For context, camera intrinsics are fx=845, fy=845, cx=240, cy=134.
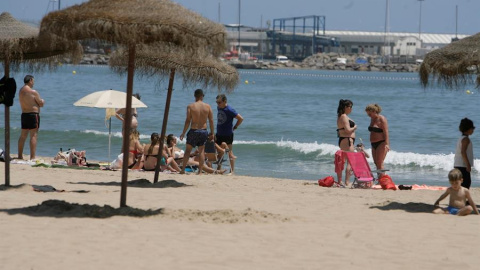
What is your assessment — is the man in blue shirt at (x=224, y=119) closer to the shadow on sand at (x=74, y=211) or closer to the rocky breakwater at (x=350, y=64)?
the shadow on sand at (x=74, y=211)

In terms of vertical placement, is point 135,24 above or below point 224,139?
above

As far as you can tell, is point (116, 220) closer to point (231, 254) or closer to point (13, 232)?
point (13, 232)

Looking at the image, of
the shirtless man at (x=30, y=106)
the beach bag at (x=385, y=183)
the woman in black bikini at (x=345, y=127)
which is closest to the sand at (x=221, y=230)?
the beach bag at (x=385, y=183)

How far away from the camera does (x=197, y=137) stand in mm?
12734

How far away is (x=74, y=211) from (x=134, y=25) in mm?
1909

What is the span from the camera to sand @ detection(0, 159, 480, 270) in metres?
6.39

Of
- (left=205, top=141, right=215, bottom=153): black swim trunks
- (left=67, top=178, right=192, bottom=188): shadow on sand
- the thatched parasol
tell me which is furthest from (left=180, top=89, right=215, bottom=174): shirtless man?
the thatched parasol

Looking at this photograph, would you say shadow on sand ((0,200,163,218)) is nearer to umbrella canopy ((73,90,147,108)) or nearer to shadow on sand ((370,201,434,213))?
shadow on sand ((370,201,434,213))

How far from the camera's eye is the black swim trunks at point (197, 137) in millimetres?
12703

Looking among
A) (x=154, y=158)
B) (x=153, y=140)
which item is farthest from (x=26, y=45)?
(x=154, y=158)

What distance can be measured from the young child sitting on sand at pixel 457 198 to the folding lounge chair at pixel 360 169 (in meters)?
3.00

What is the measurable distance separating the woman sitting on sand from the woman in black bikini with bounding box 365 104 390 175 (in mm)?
3310

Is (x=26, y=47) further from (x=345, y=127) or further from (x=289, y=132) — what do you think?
(x=289, y=132)

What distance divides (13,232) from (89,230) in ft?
2.08
